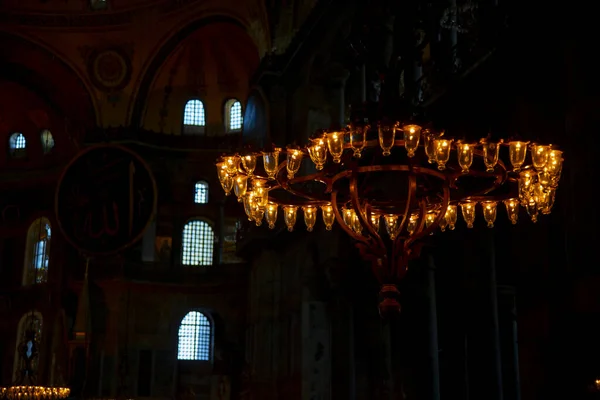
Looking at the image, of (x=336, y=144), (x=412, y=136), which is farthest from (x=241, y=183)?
(x=412, y=136)

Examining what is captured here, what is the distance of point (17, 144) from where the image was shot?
2644cm

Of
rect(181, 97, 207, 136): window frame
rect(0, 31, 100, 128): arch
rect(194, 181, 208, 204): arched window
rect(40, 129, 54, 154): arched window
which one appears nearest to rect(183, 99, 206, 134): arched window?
rect(181, 97, 207, 136): window frame

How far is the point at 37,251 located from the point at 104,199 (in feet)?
18.6

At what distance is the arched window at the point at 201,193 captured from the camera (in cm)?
2478

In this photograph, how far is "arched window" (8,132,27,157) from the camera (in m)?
26.3

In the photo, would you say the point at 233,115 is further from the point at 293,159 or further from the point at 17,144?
the point at 293,159

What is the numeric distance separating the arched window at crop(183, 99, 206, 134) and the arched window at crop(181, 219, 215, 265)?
2.71 metres

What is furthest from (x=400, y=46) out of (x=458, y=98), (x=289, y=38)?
(x=289, y=38)

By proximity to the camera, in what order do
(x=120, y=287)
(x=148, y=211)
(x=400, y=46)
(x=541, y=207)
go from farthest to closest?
(x=120, y=287), (x=148, y=211), (x=541, y=207), (x=400, y=46)

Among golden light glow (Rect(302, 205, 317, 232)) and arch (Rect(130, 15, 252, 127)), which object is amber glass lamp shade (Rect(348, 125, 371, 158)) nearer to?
golden light glow (Rect(302, 205, 317, 232))

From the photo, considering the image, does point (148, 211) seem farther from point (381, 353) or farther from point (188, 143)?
point (381, 353)

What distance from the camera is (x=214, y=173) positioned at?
81.5 ft

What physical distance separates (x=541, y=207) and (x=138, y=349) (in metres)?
16.7

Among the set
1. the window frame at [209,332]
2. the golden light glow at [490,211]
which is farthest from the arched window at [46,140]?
the golden light glow at [490,211]
